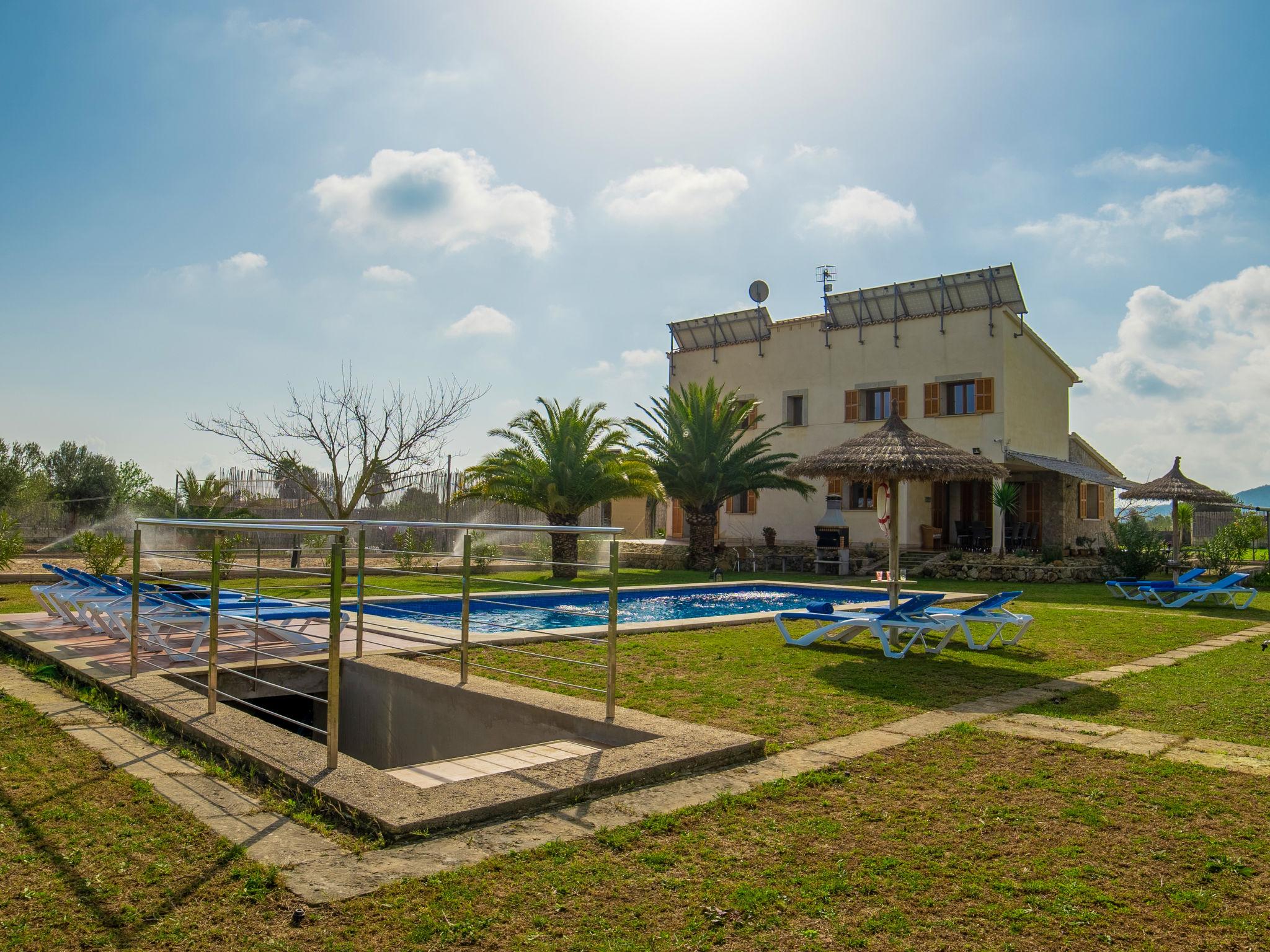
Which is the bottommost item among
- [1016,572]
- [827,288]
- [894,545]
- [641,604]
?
[641,604]

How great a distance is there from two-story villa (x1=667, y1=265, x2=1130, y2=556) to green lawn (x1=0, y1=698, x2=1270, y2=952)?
22.1m

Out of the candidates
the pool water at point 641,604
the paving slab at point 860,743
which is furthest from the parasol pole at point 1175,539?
the paving slab at point 860,743

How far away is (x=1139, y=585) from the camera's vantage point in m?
15.6

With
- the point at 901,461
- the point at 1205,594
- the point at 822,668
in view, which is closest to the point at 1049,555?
the point at 1205,594

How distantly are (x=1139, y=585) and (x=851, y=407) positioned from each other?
13.3m

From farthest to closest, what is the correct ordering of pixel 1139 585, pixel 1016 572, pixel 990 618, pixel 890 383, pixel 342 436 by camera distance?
pixel 890 383
pixel 342 436
pixel 1016 572
pixel 1139 585
pixel 990 618

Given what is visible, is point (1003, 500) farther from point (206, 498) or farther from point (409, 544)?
point (206, 498)

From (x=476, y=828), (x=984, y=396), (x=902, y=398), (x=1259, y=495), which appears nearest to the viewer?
(x=476, y=828)

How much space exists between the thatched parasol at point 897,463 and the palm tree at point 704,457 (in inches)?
522

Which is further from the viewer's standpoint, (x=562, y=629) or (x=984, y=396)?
(x=984, y=396)

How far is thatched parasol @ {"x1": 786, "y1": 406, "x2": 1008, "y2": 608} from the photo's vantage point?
9.72 meters

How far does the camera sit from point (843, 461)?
33.3ft

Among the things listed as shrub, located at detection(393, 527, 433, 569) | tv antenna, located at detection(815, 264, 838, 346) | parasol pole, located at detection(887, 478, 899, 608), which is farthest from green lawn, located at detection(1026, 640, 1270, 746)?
tv antenna, located at detection(815, 264, 838, 346)

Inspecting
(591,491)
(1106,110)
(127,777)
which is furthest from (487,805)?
(591,491)
